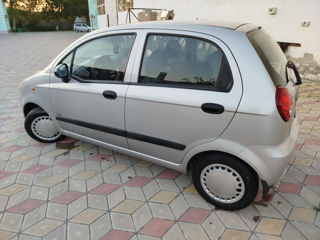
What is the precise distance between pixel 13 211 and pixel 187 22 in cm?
241

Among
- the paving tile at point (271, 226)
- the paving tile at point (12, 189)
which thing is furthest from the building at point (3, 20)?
the paving tile at point (271, 226)

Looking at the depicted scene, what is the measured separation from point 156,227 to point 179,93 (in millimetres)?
1176

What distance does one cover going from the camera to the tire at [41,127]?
11.3 ft

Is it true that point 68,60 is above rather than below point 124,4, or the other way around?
below

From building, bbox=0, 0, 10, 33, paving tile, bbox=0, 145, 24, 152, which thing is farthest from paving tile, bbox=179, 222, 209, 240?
building, bbox=0, 0, 10, 33

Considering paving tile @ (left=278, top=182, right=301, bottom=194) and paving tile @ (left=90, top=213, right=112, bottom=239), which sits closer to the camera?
paving tile @ (left=90, top=213, right=112, bottom=239)

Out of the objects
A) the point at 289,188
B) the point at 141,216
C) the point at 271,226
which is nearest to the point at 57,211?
the point at 141,216

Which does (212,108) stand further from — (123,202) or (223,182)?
(123,202)

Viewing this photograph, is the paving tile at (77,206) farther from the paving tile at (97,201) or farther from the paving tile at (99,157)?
the paving tile at (99,157)

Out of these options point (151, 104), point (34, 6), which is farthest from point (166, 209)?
point (34, 6)

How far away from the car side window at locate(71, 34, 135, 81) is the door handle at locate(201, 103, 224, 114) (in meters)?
0.93

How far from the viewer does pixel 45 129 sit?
11.4ft

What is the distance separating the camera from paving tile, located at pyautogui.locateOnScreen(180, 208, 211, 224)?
2.21 metres

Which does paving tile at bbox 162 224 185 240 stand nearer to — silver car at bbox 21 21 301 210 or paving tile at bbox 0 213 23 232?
silver car at bbox 21 21 301 210
